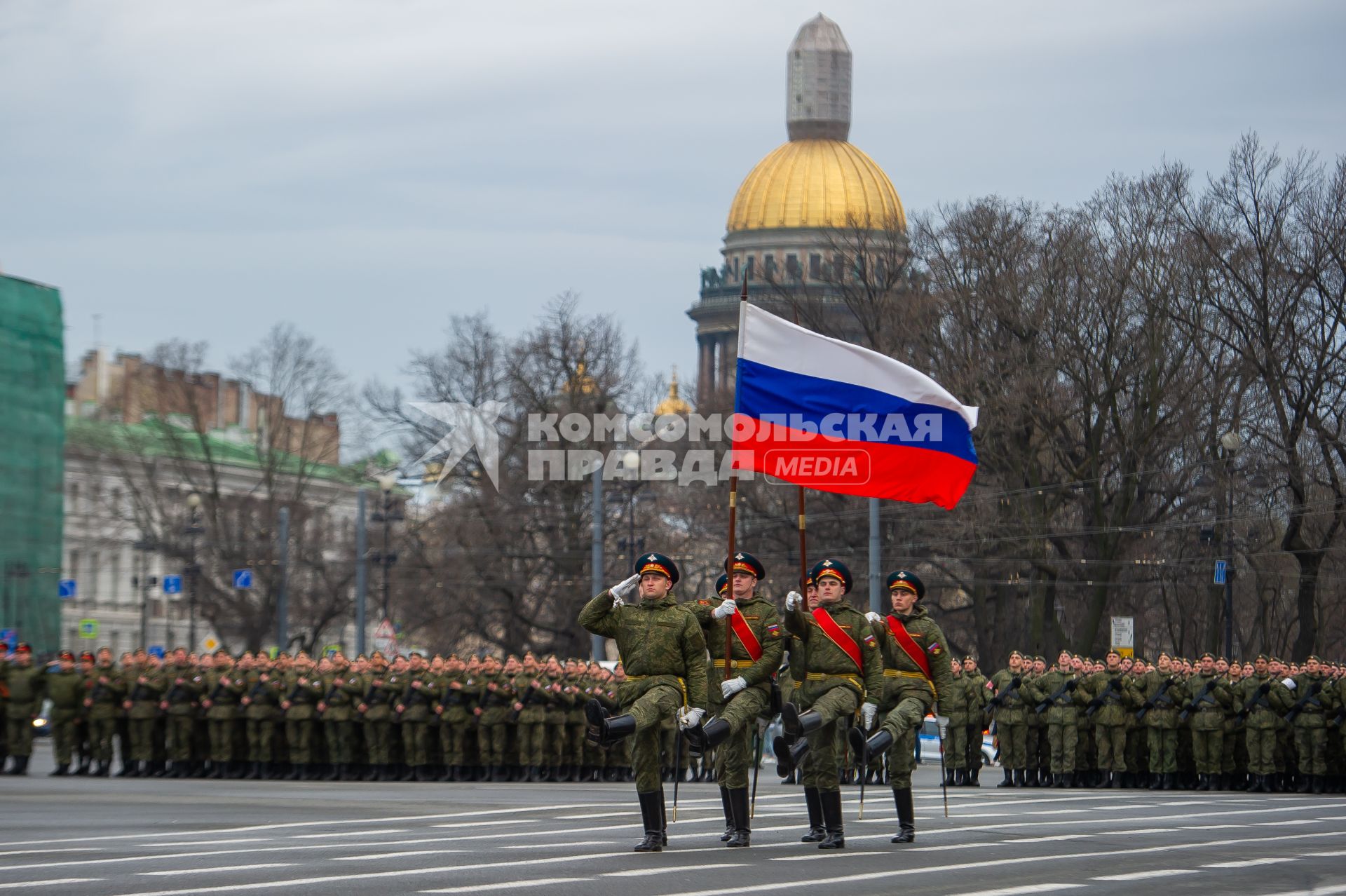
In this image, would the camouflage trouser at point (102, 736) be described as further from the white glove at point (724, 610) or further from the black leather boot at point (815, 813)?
the white glove at point (724, 610)

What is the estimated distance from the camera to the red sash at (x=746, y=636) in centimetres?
1526

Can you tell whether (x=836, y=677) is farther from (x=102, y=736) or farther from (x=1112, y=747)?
(x=102, y=736)

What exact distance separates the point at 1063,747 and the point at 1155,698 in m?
1.26

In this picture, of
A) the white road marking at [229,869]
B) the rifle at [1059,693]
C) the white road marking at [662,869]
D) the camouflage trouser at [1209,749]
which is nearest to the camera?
the white road marking at [662,869]

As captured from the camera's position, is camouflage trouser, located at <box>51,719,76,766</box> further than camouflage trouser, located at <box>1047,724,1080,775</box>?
Yes

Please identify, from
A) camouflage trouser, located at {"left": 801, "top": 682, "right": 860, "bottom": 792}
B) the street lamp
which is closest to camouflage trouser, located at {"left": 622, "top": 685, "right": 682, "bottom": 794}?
camouflage trouser, located at {"left": 801, "top": 682, "right": 860, "bottom": 792}

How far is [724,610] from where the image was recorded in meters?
14.7

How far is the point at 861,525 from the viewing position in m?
50.8

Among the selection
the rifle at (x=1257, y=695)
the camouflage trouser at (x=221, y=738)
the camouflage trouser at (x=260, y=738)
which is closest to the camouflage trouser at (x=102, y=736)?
the camouflage trouser at (x=221, y=738)

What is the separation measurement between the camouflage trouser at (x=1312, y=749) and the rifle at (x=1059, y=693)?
2.73 metres

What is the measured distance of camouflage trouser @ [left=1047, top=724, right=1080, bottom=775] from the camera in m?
27.2

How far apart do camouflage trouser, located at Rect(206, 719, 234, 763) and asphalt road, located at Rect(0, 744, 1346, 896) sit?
4.13 metres

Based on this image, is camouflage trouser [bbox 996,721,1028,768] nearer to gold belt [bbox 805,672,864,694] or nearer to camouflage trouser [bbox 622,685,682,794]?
gold belt [bbox 805,672,864,694]

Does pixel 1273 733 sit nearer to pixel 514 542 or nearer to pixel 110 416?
pixel 514 542
